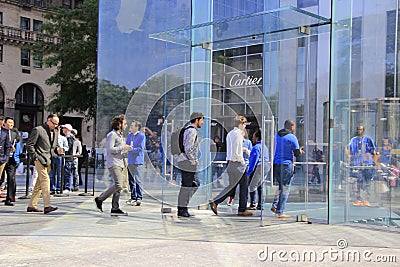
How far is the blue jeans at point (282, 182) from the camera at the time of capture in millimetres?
9844

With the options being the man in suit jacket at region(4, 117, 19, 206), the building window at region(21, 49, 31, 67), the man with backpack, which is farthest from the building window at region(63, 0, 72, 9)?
→ the man with backpack

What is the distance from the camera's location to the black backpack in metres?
10.1

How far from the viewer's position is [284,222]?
32.1 feet

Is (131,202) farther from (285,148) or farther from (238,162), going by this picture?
(285,148)

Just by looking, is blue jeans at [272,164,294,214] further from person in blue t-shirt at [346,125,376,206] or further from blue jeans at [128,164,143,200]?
blue jeans at [128,164,143,200]

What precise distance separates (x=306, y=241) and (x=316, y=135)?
2828mm

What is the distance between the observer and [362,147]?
9.77 meters

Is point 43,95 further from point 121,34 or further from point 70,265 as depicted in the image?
point 70,265

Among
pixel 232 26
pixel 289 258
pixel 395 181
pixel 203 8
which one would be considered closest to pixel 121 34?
pixel 203 8

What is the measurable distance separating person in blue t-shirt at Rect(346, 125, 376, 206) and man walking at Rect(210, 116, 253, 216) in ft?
6.32

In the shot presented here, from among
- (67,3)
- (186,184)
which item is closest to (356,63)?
(186,184)

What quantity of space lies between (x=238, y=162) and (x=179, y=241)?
10.5 feet

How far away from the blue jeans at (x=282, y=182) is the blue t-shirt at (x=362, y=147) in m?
1.08

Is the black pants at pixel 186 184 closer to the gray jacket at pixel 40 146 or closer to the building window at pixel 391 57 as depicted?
the gray jacket at pixel 40 146
